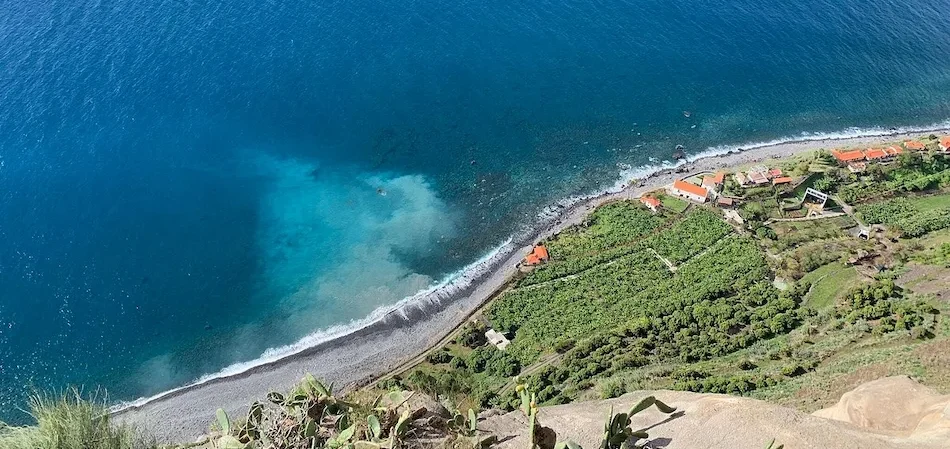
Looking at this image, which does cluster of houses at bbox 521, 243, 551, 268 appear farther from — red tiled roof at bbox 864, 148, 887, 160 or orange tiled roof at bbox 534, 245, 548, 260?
red tiled roof at bbox 864, 148, 887, 160

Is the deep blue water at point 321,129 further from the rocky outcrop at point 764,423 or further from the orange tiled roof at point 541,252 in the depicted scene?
the rocky outcrop at point 764,423

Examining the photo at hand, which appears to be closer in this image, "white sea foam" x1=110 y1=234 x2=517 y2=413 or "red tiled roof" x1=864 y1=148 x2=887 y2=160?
"white sea foam" x1=110 y1=234 x2=517 y2=413

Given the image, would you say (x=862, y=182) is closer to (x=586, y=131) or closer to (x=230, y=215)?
(x=586, y=131)

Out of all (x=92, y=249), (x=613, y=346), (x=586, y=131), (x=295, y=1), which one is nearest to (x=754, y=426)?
(x=613, y=346)

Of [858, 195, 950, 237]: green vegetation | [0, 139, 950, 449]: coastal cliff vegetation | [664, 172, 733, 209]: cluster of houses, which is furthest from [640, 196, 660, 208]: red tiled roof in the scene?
[858, 195, 950, 237]: green vegetation

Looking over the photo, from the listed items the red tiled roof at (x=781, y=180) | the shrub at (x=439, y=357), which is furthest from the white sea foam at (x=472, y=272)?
the red tiled roof at (x=781, y=180)

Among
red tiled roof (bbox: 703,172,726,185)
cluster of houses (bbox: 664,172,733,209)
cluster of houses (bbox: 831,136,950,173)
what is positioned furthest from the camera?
cluster of houses (bbox: 831,136,950,173)
